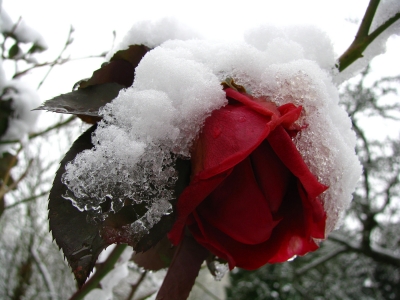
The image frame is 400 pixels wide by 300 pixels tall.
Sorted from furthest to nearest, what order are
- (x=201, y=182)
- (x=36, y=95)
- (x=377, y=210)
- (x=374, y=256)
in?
1. (x=377, y=210)
2. (x=374, y=256)
3. (x=36, y=95)
4. (x=201, y=182)

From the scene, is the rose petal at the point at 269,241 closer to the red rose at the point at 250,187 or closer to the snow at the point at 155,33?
the red rose at the point at 250,187

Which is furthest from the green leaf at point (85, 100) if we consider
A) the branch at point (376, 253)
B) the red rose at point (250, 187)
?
the branch at point (376, 253)

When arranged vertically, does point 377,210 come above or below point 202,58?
below

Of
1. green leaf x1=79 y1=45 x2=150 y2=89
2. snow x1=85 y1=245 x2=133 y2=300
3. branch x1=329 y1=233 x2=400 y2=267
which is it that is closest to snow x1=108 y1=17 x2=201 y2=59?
green leaf x1=79 y1=45 x2=150 y2=89

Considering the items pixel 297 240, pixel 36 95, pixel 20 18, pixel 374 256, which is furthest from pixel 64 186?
pixel 374 256

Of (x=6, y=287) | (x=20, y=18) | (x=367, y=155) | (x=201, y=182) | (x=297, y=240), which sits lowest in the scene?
(x=367, y=155)

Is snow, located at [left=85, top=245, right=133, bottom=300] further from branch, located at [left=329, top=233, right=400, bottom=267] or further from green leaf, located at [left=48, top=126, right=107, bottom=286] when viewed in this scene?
branch, located at [left=329, top=233, right=400, bottom=267]

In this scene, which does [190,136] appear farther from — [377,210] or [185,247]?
[377,210]

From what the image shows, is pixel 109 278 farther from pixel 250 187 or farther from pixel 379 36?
pixel 379 36
